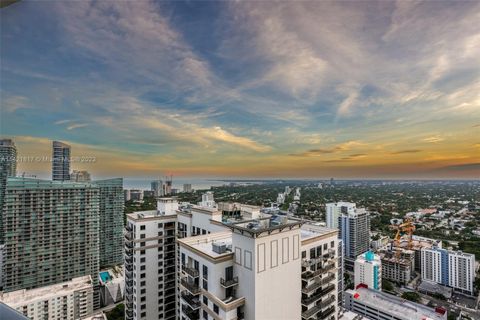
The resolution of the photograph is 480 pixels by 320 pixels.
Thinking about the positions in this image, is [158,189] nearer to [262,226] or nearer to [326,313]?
[326,313]

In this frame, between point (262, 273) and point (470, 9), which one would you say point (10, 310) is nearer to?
point (262, 273)

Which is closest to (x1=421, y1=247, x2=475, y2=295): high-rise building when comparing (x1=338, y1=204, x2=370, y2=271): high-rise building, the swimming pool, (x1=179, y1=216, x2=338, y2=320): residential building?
(x1=338, y1=204, x2=370, y2=271): high-rise building

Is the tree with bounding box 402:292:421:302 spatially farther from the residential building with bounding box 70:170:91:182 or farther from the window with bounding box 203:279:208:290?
the residential building with bounding box 70:170:91:182

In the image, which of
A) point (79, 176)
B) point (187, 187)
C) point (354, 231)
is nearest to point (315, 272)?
point (187, 187)

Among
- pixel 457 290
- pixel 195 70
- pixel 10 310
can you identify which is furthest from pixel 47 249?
pixel 457 290

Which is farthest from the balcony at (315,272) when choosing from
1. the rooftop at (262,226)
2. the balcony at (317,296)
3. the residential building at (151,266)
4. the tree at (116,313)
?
the tree at (116,313)

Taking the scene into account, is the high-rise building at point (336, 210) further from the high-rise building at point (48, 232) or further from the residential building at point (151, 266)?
the high-rise building at point (48, 232)
